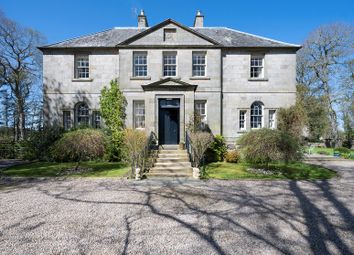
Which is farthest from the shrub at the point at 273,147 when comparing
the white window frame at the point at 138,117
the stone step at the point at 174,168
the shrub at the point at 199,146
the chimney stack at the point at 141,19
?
the chimney stack at the point at 141,19

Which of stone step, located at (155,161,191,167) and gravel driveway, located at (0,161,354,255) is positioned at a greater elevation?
stone step, located at (155,161,191,167)

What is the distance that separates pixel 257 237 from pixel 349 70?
1353 inches

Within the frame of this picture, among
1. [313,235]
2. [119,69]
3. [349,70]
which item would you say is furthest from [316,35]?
[313,235]

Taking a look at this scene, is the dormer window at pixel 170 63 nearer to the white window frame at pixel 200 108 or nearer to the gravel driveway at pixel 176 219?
the white window frame at pixel 200 108

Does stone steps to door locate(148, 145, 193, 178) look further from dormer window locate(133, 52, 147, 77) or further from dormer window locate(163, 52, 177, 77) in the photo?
dormer window locate(133, 52, 147, 77)

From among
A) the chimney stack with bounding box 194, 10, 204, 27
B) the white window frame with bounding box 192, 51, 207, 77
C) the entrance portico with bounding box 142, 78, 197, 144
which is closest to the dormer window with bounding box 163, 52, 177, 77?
the entrance portico with bounding box 142, 78, 197, 144

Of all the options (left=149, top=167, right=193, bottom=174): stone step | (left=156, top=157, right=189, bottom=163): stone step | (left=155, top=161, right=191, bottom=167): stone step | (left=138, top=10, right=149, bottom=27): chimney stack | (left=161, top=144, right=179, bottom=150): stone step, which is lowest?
(left=149, top=167, right=193, bottom=174): stone step

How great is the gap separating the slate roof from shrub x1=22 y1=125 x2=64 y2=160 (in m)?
7.28

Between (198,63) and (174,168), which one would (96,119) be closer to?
(174,168)

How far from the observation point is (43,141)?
15609 millimetres

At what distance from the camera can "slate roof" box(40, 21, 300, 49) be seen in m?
17.4

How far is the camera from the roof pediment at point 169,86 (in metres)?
15.9

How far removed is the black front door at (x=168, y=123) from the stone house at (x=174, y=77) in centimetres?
8

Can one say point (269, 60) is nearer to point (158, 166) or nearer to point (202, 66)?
point (202, 66)
